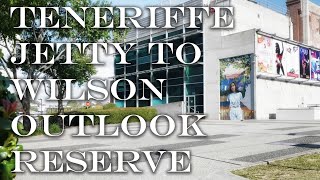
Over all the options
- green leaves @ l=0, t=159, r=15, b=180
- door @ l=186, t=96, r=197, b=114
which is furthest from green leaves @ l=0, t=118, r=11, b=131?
door @ l=186, t=96, r=197, b=114

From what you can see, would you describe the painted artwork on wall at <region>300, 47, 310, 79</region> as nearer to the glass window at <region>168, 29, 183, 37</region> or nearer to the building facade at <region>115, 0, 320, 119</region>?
the building facade at <region>115, 0, 320, 119</region>

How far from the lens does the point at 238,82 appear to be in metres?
33.5

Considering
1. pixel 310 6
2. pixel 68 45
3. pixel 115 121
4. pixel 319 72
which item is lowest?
pixel 115 121

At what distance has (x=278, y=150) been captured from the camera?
377 inches

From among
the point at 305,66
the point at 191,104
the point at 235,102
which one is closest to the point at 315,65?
the point at 305,66

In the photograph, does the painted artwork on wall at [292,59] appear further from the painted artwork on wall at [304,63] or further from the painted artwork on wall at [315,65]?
the painted artwork on wall at [315,65]

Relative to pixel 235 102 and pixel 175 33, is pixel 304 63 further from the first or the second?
pixel 175 33

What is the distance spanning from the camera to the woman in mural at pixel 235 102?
33.2 metres

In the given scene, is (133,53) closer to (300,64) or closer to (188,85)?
(188,85)

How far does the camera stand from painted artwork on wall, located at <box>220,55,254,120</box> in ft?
107

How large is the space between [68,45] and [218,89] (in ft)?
103

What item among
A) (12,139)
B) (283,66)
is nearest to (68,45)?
(12,139)

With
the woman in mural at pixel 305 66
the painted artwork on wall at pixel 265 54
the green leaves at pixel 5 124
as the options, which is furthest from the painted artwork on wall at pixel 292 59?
the green leaves at pixel 5 124

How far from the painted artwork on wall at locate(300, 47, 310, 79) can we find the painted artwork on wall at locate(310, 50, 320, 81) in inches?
30.7
